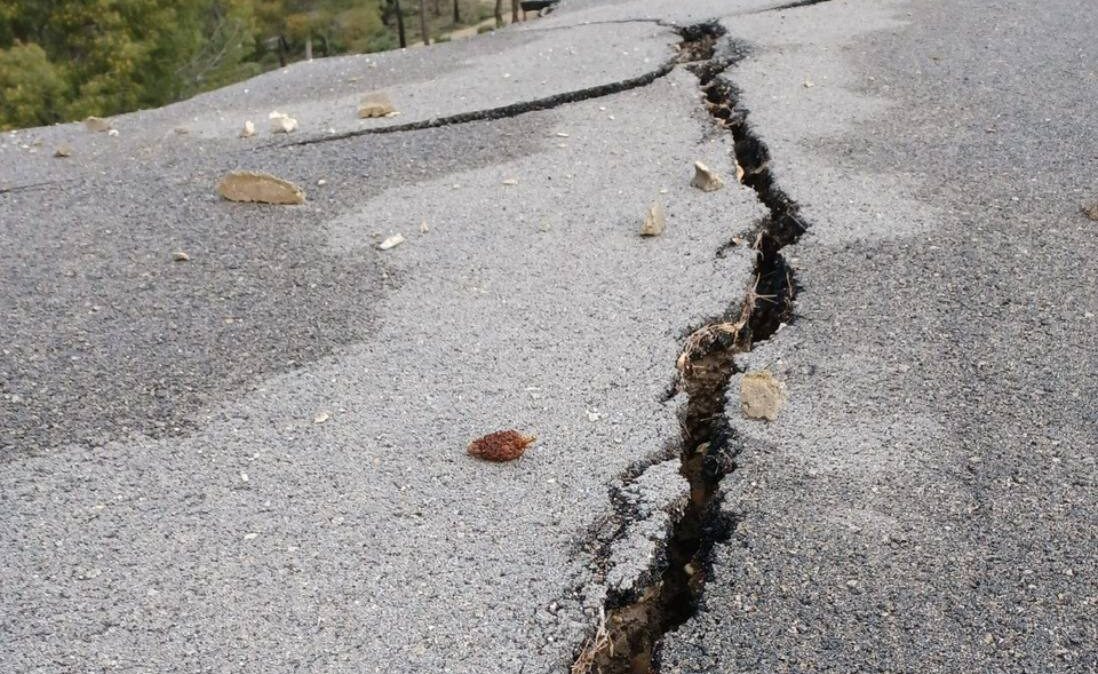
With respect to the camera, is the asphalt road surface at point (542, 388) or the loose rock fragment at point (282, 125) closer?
the asphalt road surface at point (542, 388)

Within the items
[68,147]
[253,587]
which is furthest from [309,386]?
[68,147]

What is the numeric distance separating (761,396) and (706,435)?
184mm

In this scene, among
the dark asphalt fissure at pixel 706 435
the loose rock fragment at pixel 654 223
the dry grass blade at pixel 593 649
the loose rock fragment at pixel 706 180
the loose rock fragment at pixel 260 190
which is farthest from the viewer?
the loose rock fragment at pixel 260 190

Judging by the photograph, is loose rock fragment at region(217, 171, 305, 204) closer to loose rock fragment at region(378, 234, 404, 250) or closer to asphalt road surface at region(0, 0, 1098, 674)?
asphalt road surface at region(0, 0, 1098, 674)

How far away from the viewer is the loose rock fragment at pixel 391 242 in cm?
356

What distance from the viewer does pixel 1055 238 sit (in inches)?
130

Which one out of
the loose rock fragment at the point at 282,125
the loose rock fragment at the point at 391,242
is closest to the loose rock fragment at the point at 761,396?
the loose rock fragment at the point at 391,242

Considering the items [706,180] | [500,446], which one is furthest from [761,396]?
[706,180]

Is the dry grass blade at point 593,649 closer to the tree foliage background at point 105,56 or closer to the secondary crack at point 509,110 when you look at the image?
the secondary crack at point 509,110

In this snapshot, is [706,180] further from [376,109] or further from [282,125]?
[282,125]

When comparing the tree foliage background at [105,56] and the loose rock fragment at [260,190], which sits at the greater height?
the loose rock fragment at [260,190]

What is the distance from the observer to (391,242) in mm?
3578

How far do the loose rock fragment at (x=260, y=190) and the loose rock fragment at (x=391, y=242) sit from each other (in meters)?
0.60

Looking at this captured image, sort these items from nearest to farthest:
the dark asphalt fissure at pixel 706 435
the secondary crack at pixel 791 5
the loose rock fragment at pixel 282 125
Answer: the dark asphalt fissure at pixel 706 435 < the loose rock fragment at pixel 282 125 < the secondary crack at pixel 791 5
